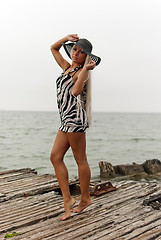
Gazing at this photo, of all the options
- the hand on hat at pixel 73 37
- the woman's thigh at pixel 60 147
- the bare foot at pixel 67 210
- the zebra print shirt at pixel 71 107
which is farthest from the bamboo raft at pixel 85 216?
the hand on hat at pixel 73 37

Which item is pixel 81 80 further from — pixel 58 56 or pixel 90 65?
pixel 58 56

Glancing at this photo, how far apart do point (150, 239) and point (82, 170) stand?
1227 mm

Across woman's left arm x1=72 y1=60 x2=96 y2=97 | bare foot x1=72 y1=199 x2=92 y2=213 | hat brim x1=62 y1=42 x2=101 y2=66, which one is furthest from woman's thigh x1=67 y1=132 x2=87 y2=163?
hat brim x1=62 y1=42 x2=101 y2=66

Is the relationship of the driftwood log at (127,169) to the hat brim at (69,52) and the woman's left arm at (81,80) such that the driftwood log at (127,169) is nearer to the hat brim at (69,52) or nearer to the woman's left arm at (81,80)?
the hat brim at (69,52)

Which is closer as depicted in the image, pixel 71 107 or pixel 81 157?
pixel 71 107

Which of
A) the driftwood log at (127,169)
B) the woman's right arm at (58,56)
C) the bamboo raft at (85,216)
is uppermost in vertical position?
the woman's right arm at (58,56)

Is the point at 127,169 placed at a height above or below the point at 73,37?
below

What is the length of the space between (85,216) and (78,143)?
1101 millimetres

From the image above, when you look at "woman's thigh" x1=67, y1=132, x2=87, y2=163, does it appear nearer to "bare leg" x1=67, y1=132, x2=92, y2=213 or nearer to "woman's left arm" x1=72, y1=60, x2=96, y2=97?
"bare leg" x1=67, y1=132, x2=92, y2=213

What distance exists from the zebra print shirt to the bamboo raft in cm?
129

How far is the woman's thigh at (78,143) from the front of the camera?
378 cm

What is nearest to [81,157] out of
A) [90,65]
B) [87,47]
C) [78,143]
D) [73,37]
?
[78,143]

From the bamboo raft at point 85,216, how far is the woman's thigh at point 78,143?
35.3 inches

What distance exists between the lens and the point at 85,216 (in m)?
4.03
